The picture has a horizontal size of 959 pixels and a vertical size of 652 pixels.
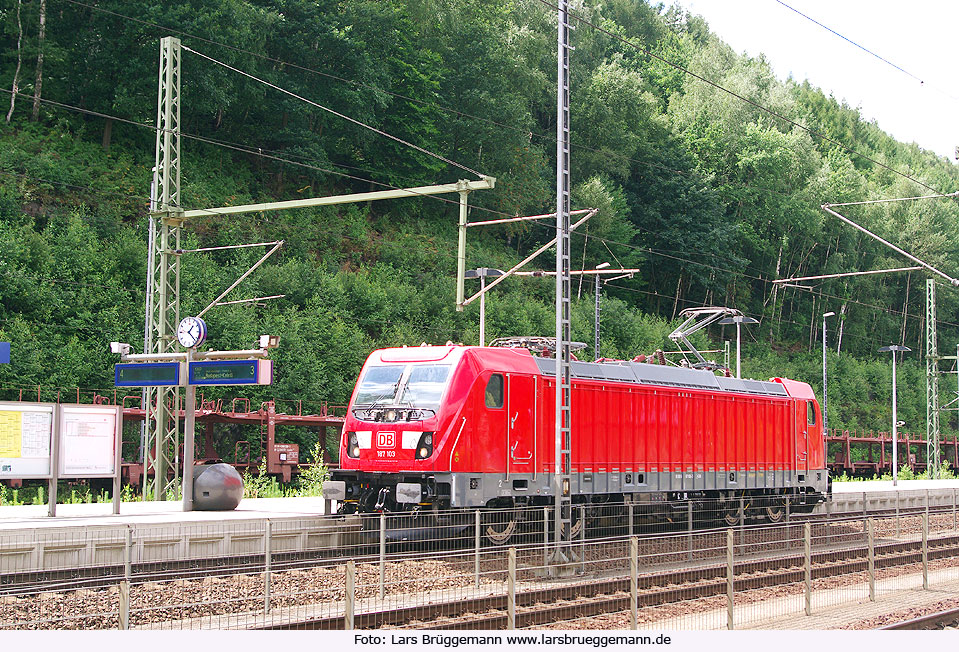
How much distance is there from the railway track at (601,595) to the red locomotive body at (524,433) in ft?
12.9

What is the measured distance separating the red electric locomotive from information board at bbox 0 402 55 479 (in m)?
5.45

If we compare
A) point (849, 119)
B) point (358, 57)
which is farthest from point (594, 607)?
point (849, 119)

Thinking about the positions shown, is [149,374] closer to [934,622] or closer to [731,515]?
[731,515]

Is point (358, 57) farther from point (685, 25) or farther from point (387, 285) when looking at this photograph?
point (685, 25)

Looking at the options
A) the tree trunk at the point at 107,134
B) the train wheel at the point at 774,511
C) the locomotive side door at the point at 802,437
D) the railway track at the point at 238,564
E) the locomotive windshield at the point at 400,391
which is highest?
the tree trunk at the point at 107,134

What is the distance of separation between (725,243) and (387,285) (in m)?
34.8

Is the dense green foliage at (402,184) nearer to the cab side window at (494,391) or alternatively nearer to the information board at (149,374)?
the information board at (149,374)

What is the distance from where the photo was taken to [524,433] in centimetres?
1959

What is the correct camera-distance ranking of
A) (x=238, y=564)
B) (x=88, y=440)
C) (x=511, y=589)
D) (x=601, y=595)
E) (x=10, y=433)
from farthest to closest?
(x=88, y=440)
(x=10, y=433)
(x=238, y=564)
(x=601, y=595)
(x=511, y=589)

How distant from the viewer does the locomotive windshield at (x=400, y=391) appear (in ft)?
60.4

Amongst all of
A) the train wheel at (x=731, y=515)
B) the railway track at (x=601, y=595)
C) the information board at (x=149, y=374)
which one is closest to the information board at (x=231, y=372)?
the information board at (x=149, y=374)

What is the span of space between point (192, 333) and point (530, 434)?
7.78 m

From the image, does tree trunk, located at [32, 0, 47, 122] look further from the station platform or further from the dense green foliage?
the station platform

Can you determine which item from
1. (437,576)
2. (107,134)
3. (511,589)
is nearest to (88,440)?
(437,576)
